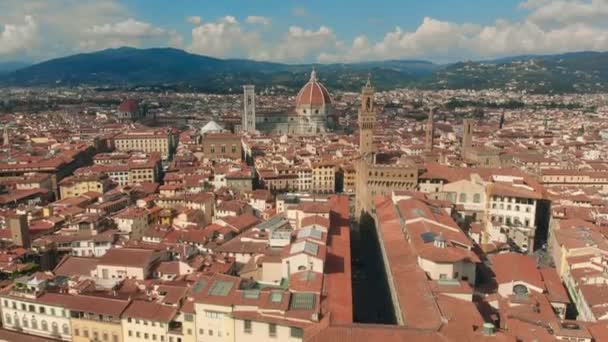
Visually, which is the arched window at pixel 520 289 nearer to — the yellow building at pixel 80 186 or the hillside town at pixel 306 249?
the hillside town at pixel 306 249

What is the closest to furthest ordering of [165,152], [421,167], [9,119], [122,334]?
[122,334], [421,167], [165,152], [9,119]

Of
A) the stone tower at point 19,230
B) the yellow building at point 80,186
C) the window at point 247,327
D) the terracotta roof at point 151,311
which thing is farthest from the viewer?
the yellow building at point 80,186

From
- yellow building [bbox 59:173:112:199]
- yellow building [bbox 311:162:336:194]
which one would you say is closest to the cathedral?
yellow building [bbox 311:162:336:194]

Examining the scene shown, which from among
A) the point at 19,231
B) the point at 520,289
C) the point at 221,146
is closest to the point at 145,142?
the point at 221,146

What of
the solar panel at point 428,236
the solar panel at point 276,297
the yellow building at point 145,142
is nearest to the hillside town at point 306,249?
the solar panel at point 276,297

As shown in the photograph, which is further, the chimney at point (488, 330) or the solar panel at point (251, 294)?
the solar panel at point (251, 294)

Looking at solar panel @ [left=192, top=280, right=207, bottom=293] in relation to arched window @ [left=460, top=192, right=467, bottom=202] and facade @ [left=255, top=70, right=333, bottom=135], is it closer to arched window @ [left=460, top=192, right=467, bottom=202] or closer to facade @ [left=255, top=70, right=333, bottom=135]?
arched window @ [left=460, top=192, right=467, bottom=202]

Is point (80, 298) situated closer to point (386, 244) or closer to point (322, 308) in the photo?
point (322, 308)

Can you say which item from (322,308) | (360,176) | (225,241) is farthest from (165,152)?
(322,308)
